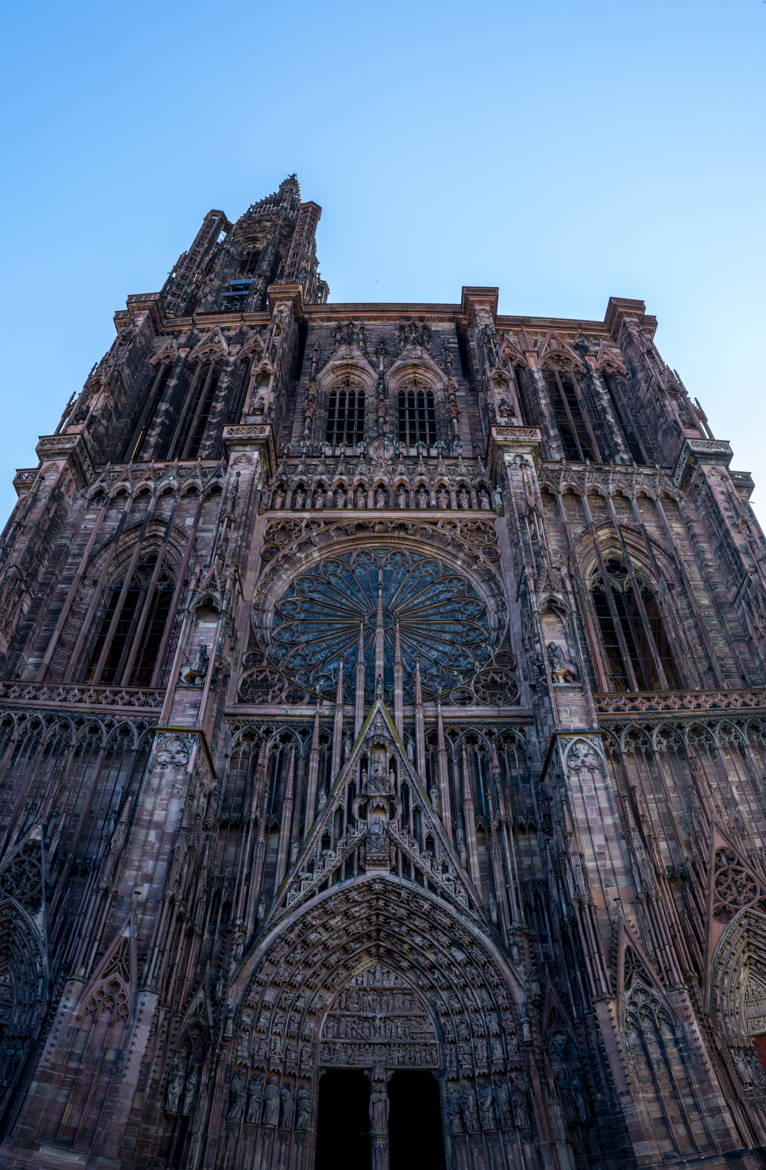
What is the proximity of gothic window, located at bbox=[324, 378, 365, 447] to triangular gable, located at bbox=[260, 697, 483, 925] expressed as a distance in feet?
37.8

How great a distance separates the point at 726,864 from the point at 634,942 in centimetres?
300

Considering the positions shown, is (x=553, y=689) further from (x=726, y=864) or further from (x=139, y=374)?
(x=139, y=374)

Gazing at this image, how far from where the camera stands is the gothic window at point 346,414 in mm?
23902

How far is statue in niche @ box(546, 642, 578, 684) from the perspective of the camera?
15078mm

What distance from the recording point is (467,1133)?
11570 mm

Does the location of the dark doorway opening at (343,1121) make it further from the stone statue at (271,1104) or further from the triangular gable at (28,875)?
the triangular gable at (28,875)

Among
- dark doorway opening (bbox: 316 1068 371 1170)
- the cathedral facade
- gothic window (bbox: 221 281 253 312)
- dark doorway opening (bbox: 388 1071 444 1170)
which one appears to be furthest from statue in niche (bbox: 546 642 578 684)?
gothic window (bbox: 221 281 253 312)

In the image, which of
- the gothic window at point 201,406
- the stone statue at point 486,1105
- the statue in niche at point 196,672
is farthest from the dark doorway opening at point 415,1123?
the gothic window at point 201,406

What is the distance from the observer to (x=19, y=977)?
1261cm

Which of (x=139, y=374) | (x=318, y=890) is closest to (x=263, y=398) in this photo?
(x=139, y=374)

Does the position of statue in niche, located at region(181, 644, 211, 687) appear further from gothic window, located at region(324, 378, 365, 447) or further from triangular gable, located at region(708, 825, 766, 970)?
gothic window, located at region(324, 378, 365, 447)

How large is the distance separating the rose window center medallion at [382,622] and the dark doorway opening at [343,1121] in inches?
268

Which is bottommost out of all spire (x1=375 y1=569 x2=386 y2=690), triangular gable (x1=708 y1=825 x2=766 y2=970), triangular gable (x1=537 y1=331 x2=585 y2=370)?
triangular gable (x1=708 y1=825 x2=766 y2=970)

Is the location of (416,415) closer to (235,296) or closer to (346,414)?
(346,414)
